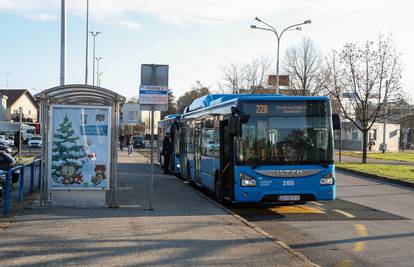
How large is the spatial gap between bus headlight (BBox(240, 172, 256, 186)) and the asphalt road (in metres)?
→ 0.79

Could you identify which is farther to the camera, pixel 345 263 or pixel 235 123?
pixel 235 123

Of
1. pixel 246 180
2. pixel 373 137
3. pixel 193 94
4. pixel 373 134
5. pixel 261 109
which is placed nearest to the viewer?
pixel 246 180

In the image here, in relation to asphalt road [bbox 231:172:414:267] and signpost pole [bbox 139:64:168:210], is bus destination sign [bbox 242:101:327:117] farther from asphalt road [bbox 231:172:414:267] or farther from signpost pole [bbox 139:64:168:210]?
asphalt road [bbox 231:172:414:267]

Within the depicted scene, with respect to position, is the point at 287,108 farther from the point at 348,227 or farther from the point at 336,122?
the point at 348,227

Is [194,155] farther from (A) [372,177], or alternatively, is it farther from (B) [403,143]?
(B) [403,143]

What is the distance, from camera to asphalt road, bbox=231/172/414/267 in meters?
8.93

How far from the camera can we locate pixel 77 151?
13.1 metres

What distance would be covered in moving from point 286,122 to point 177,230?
4.67 metres

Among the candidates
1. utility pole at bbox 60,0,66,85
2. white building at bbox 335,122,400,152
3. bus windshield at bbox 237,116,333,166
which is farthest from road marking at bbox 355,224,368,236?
white building at bbox 335,122,400,152

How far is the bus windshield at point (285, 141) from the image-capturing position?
44.0 feet

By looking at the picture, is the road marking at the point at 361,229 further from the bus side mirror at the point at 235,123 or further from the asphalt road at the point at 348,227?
the bus side mirror at the point at 235,123

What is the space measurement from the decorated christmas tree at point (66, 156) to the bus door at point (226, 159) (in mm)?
3472

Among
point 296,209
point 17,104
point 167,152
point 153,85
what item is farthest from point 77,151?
point 17,104

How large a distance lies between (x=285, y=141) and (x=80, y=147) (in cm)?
472
